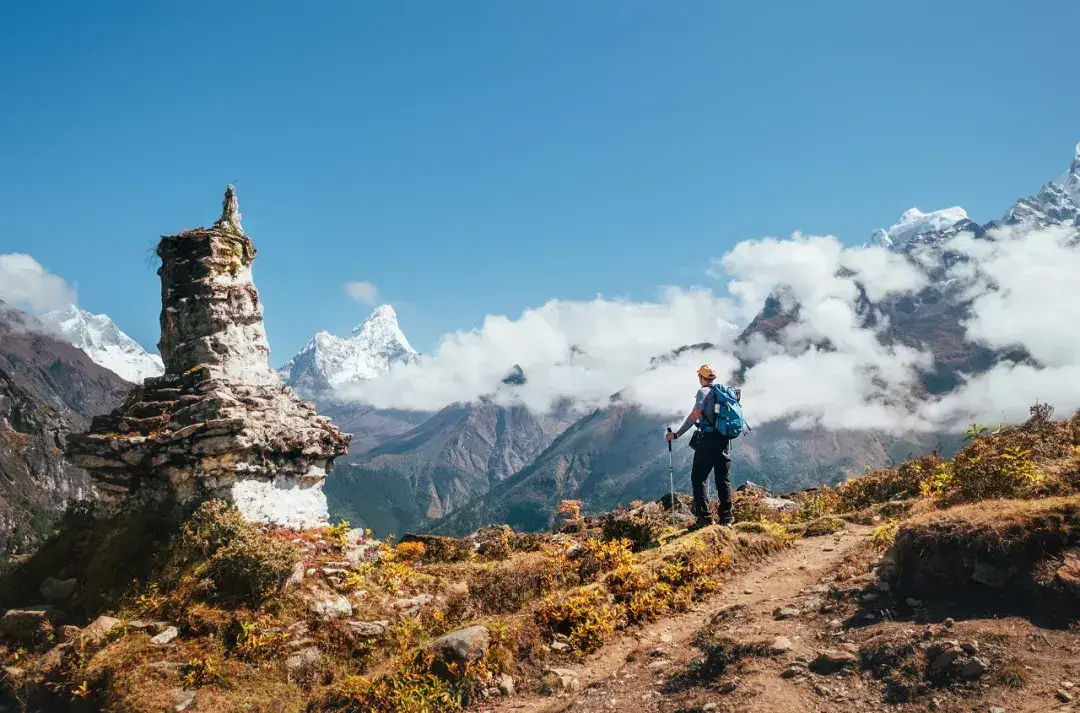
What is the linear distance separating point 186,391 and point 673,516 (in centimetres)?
1362

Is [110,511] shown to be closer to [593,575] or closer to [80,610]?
[80,610]

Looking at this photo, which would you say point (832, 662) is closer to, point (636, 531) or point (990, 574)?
point (990, 574)

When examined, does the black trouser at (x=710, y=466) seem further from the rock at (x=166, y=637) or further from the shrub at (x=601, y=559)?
the rock at (x=166, y=637)

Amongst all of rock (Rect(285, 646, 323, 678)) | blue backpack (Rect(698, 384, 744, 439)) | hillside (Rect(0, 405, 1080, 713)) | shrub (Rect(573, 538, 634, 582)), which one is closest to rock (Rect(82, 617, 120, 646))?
hillside (Rect(0, 405, 1080, 713))

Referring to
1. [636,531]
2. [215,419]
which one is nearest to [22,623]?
[215,419]

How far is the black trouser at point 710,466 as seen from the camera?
14.3m

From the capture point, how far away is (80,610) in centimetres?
1309

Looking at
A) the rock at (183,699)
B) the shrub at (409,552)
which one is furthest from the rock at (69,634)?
the shrub at (409,552)

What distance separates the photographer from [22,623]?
12656 mm

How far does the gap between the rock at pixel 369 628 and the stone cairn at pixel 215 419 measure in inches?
173

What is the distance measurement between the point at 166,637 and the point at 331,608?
2.86m

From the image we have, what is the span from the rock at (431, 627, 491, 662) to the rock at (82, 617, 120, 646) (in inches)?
251

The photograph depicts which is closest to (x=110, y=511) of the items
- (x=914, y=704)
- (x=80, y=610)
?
(x=80, y=610)

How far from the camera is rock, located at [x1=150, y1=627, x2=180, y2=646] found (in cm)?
1112
